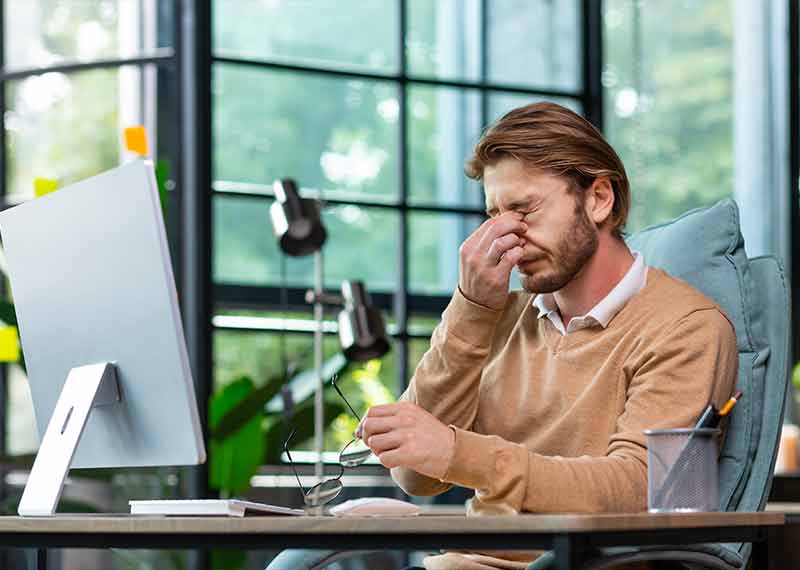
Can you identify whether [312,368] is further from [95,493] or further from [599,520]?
[599,520]

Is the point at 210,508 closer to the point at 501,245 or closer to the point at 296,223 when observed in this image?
the point at 501,245

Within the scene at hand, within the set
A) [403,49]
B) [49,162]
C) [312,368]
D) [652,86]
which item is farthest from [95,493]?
[652,86]

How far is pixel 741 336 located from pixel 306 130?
2259mm

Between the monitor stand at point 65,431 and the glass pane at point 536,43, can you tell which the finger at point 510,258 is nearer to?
the monitor stand at point 65,431

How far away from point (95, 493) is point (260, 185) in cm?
97

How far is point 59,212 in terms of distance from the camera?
164 centimetres

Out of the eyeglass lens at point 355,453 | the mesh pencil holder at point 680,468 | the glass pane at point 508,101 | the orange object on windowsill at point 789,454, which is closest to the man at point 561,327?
the eyeglass lens at point 355,453

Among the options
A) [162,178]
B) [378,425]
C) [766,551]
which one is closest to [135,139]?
[162,178]

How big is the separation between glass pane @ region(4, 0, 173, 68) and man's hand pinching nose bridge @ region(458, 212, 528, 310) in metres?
2.25

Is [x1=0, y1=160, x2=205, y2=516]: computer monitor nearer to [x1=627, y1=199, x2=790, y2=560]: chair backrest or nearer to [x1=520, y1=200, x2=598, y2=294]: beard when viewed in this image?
[x1=520, y1=200, x2=598, y2=294]: beard

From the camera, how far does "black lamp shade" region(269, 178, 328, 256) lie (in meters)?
3.32

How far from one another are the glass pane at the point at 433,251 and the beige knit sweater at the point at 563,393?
1.93m

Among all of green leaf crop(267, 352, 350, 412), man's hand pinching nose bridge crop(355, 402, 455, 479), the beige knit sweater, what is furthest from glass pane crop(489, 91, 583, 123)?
man's hand pinching nose bridge crop(355, 402, 455, 479)

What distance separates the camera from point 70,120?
3895 millimetres
